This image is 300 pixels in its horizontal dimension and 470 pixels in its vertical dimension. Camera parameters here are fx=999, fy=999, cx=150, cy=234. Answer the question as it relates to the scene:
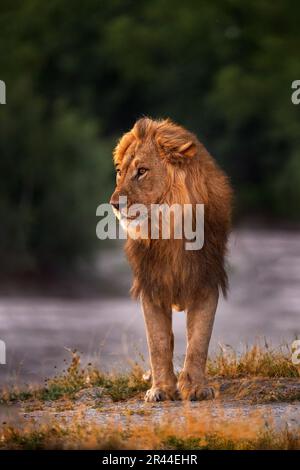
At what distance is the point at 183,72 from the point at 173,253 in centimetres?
2692

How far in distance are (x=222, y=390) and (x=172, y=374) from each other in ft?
1.42

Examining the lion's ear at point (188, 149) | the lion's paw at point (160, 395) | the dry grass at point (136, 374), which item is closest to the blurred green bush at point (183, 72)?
the dry grass at point (136, 374)

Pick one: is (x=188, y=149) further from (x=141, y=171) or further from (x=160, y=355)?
(x=160, y=355)

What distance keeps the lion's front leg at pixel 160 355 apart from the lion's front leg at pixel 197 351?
77mm

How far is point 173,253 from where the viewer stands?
247 inches

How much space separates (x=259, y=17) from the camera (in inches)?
1236

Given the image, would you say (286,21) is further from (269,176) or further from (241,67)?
(269,176)

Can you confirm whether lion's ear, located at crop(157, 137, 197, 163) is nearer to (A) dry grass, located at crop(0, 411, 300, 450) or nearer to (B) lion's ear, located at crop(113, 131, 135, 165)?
(B) lion's ear, located at crop(113, 131, 135, 165)

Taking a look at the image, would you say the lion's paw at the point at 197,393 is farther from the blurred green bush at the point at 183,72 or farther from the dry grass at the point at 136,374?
the blurred green bush at the point at 183,72

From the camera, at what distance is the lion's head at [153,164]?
6.00 meters

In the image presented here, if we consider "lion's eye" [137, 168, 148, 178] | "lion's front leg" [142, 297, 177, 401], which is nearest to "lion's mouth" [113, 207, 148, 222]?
"lion's eye" [137, 168, 148, 178]

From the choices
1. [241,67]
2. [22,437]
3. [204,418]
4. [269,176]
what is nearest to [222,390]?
[204,418]

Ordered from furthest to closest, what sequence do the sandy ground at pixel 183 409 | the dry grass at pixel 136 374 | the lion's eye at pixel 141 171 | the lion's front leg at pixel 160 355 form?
the dry grass at pixel 136 374 → the lion's front leg at pixel 160 355 → the lion's eye at pixel 141 171 → the sandy ground at pixel 183 409

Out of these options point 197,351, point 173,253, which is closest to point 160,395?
point 197,351
